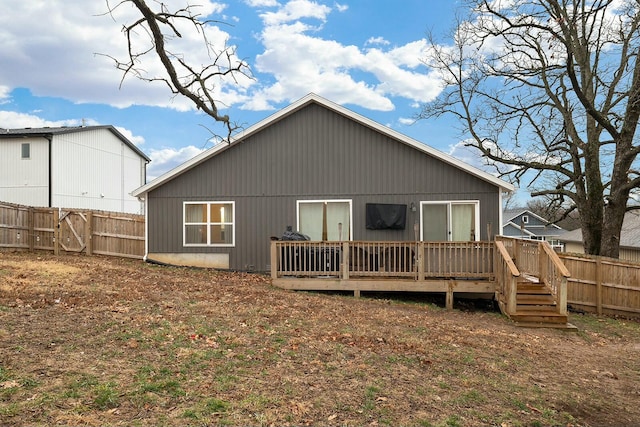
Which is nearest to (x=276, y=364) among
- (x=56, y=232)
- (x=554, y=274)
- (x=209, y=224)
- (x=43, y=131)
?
(x=554, y=274)

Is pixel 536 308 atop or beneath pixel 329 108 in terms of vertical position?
beneath

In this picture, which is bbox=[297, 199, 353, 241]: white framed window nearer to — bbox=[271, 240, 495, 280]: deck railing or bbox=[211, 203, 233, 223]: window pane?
bbox=[271, 240, 495, 280]: deck railing

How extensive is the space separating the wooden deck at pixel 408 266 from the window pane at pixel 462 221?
138 cm

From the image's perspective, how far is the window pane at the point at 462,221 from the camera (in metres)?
13.0

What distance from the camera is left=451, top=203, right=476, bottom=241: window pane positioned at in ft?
42.8

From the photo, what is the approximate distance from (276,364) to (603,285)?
11844 mm

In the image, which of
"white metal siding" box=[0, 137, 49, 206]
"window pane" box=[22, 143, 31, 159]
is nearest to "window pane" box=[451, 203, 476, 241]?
"white metal siding" box=[0, 137, 49, 206]

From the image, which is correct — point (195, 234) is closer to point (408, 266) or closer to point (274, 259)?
point (274, 259)

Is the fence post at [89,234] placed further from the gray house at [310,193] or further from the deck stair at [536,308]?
the deck stair at [536,308]

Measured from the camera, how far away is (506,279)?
9.96 meters

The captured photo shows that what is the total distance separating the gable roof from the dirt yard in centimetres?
529

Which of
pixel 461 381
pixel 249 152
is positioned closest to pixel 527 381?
pixel 461 381

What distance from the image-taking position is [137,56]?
544cm

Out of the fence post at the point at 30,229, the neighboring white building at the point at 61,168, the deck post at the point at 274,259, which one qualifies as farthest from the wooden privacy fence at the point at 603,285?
the neighboring white building at the point at 61,168
